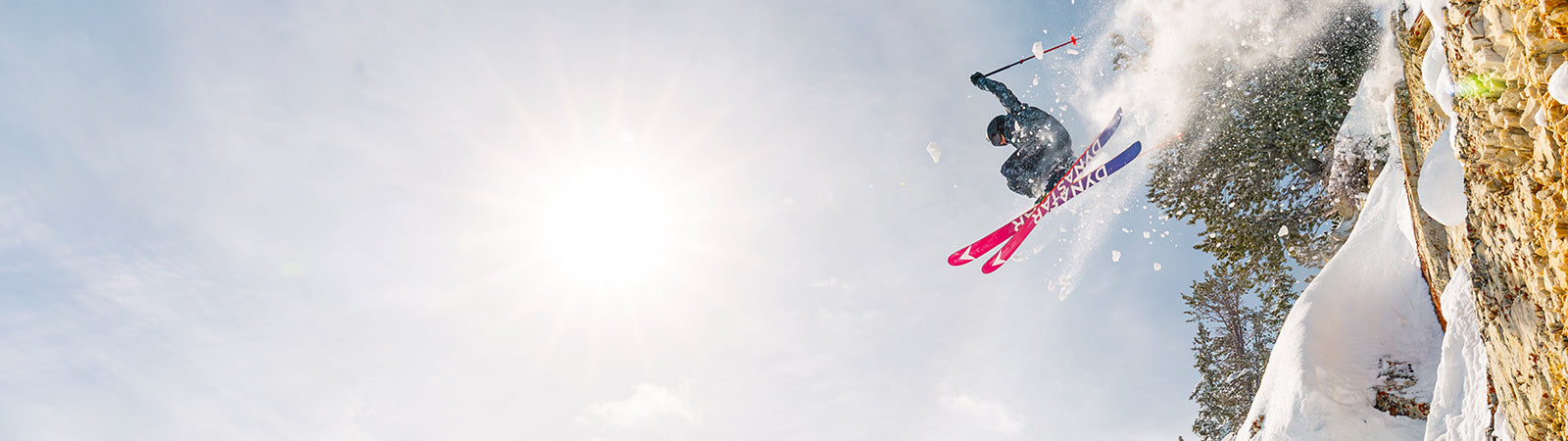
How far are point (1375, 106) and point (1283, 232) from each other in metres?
3.54

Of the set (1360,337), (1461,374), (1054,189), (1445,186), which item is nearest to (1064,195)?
(1054,189)

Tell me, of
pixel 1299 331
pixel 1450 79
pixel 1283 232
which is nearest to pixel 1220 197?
pixel 1283 232

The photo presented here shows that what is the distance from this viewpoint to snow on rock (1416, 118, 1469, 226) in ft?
12.9

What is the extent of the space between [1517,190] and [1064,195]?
8.57 meters

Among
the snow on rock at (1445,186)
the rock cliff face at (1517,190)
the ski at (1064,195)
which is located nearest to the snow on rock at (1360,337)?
the ski at (1064,195)

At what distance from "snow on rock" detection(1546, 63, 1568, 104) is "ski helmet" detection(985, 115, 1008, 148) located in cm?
870

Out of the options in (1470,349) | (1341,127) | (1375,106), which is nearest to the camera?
(1470,349)

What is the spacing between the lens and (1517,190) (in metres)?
3.16

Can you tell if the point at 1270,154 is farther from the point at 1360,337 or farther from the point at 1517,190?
the point at 1517,190

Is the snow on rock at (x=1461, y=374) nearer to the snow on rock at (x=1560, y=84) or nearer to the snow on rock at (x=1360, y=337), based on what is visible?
the snow on rock at (x=1360, y=337)

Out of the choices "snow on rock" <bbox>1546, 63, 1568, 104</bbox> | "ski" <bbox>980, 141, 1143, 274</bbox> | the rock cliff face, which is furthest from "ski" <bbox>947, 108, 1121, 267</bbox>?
"snow on rock" <bbox>1546, 63, 1568, 104</bbox>

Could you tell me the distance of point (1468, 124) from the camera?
3.38 metres

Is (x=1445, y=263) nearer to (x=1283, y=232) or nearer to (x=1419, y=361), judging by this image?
(x=1419, y=361)

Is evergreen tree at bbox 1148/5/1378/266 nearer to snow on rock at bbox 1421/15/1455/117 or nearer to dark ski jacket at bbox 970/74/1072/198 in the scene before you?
dark ski jacket at bbox 970/74/1072/198
